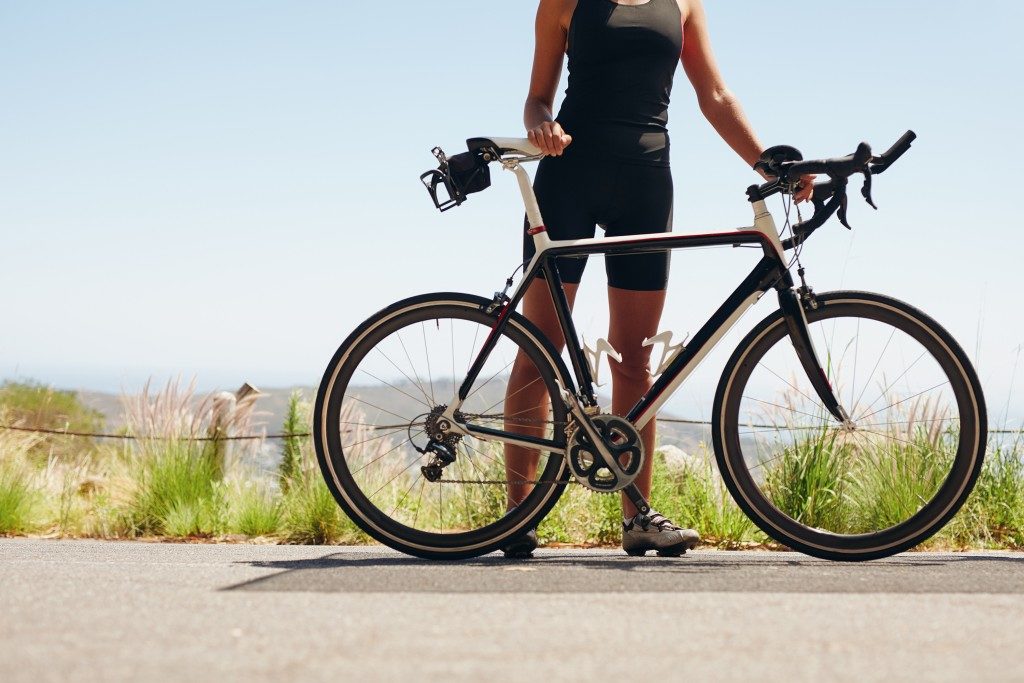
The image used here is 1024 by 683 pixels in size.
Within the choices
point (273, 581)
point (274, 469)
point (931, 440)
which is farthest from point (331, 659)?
point (274, 469)

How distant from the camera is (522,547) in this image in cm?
355

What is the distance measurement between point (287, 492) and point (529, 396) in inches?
108

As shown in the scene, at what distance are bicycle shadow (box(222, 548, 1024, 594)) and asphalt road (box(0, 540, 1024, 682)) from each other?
0.01 m

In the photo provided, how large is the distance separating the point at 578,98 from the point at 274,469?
3431 mm

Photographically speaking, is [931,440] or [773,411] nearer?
[773,411]

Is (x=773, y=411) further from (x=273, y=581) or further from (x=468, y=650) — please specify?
(x=468, y=650)

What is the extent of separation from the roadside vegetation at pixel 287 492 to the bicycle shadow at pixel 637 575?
1.19 meters

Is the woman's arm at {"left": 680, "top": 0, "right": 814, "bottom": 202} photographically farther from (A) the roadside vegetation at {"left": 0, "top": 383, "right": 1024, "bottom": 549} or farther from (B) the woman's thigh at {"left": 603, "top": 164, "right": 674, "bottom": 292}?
(A) the roadside vegetation at {"left": 0, "top": 383, "right": 1024, "bottom": 549}

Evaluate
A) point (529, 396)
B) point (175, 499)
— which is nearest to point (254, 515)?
point (175, 499)

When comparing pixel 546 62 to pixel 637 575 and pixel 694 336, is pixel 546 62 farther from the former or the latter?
pixel 637 575

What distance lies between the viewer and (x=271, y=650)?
78.6 inches

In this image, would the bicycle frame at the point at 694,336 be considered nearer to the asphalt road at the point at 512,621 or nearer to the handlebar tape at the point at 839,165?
the handlebar tape at the point at 839,165

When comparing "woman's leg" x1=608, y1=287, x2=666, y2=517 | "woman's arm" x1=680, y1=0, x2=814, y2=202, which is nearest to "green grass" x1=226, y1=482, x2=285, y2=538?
"woman's leg" x1=608, y1=287, x2=666, y2=517

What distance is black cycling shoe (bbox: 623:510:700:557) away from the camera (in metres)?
3.55
